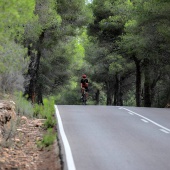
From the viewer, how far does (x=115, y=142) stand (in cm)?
1073

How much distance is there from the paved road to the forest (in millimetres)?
4245

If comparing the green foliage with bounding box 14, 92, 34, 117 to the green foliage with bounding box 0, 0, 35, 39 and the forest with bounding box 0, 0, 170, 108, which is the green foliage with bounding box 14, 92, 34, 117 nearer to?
the forest with bounding box 0, 0, 170, 108

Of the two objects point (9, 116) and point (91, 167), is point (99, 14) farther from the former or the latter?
point (91, 167)

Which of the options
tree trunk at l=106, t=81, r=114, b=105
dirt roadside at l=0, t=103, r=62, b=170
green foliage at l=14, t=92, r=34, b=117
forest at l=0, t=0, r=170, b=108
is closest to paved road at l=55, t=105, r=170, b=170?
dirt roadside at l=0, t=103, r=62, b=170

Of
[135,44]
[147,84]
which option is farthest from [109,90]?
[135,44]

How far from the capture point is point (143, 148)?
9.96 meters

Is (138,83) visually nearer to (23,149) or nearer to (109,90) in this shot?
(109,90)

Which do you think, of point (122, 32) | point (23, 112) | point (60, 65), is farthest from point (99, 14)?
point (23, 112)

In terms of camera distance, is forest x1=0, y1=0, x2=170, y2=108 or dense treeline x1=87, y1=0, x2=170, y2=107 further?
dense treeline x1=87, y1=0, x2=170, y2=107

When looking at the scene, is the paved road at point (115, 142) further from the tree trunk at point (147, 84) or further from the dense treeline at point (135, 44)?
the tree trunk at point (147, 84)

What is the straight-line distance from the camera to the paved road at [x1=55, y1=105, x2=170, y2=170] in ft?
26.7

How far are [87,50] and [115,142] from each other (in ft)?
102

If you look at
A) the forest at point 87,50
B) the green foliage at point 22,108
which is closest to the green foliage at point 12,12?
the forest at point 87,50

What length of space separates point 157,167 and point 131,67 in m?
30.1
